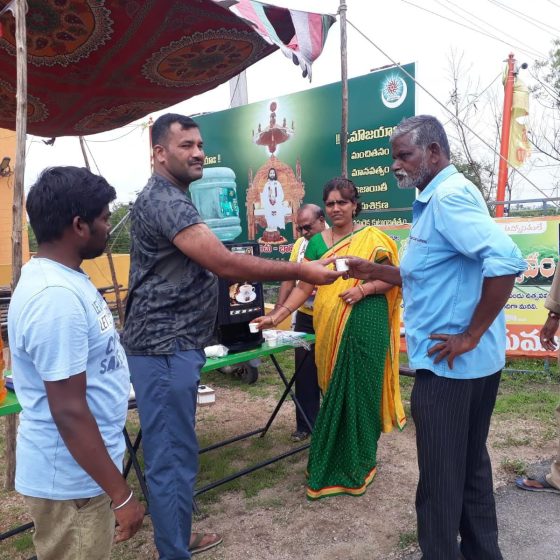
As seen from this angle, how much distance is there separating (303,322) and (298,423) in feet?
2.51

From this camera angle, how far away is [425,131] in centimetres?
196

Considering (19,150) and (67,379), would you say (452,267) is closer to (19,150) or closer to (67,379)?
(67,379)

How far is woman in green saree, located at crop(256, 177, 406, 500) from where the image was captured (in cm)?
303

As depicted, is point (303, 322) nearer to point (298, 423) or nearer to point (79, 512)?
point (298, 423)

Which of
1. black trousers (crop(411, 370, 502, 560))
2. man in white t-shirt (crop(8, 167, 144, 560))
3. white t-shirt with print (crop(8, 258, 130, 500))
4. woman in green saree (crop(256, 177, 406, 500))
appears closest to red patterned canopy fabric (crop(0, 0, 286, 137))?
woman in green saree (crop(256, 177, 406, 500))

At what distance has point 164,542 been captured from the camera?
2.16 metres

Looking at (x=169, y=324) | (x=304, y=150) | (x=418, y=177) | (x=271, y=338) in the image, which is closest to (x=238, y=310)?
(x=271, y=338)

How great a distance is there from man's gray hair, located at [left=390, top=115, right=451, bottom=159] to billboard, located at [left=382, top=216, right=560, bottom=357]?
3651 mm

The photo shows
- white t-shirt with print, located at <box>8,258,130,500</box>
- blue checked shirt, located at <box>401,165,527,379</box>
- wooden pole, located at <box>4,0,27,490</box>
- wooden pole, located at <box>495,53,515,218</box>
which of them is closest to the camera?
white t-shirt with print, located at <box>8,258,130,500</box>

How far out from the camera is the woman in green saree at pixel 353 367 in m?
3.03

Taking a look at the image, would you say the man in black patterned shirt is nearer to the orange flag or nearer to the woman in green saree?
the woman in green saree

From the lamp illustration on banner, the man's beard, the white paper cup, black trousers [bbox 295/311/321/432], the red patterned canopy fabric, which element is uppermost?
the red patterned canopy fabric

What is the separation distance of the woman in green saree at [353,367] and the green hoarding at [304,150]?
2787 mm

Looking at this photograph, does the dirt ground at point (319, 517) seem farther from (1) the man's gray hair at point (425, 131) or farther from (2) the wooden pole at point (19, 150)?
(1) the man's gray hair at point (425, 131)
